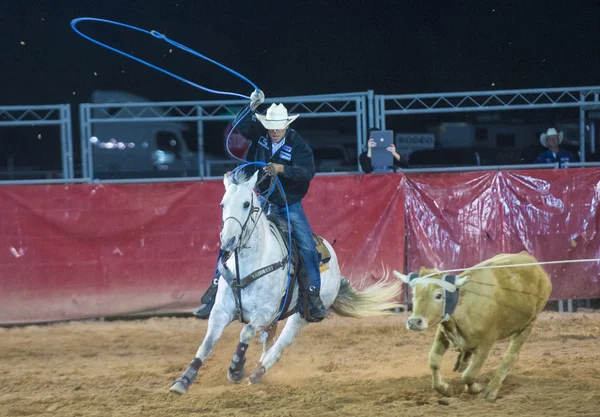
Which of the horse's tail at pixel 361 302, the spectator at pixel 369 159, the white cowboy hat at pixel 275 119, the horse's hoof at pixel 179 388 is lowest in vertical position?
the horse's hoof at pixel 179 388

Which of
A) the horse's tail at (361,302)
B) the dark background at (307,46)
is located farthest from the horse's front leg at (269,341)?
the dark background at (307,46)

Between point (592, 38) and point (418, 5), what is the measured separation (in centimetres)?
551

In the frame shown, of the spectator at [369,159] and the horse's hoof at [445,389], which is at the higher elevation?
the spectator at [369,159]

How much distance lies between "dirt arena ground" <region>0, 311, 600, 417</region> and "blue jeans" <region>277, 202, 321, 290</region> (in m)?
0.96

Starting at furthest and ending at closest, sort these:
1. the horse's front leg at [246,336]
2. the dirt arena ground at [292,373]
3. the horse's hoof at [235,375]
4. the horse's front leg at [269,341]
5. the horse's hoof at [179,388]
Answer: the horse's front leg at [269,341] < the horse's hoof at [235,375] < the horse's front leg at [246,336] < the horse's hoof at [179,388] < the dirt arena ground at [292,373]

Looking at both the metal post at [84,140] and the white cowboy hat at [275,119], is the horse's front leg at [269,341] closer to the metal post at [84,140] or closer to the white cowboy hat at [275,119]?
the white cowboy hat at [275,119]

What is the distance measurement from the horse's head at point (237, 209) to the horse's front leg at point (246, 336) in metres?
0.69

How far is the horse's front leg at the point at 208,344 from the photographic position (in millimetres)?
6367

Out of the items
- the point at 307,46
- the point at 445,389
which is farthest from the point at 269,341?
the point at 307,46

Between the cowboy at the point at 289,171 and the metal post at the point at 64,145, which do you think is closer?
the cowboy at the point at 289,171

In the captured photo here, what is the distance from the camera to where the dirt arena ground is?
605 cm

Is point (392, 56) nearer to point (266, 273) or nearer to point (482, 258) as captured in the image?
point (482, 258)

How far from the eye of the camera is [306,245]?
24.1 ft

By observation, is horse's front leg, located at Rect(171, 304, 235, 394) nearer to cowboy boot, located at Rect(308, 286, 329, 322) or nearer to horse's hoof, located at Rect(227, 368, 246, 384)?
horse's hoof, located at Rect(227, 368, 246, 384)
